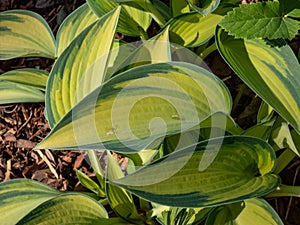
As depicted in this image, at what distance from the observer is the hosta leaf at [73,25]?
1.31 meters

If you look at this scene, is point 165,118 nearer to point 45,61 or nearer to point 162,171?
point 162,171

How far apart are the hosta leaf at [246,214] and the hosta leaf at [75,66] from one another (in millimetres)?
353

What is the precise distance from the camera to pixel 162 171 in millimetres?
916

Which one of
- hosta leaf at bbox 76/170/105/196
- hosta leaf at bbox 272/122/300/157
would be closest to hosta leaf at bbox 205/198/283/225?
hosta leaf at bbox 272/122/300/157

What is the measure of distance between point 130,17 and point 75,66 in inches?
10.1

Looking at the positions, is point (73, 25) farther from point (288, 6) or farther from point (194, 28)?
point (288, 6)

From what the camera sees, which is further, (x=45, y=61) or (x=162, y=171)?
(x=45, y=61)

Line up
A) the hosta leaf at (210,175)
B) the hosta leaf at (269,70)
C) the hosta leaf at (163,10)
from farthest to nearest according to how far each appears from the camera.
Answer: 1. the hosta leaf at (163,10)
2. the hosta leaf at (269,70)
3. the hosta leaf at (210,175)

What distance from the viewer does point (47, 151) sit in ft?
4.75

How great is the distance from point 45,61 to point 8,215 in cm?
55

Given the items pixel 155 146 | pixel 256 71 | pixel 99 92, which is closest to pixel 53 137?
pixel 99 92

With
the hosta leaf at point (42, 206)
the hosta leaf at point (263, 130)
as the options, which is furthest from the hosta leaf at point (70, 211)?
the hosta leaf at point (263, 130)

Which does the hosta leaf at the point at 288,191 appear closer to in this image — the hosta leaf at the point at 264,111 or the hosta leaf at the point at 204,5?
the hosta leaf at the point at 264,111

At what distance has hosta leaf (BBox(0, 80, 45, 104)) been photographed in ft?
4.38
